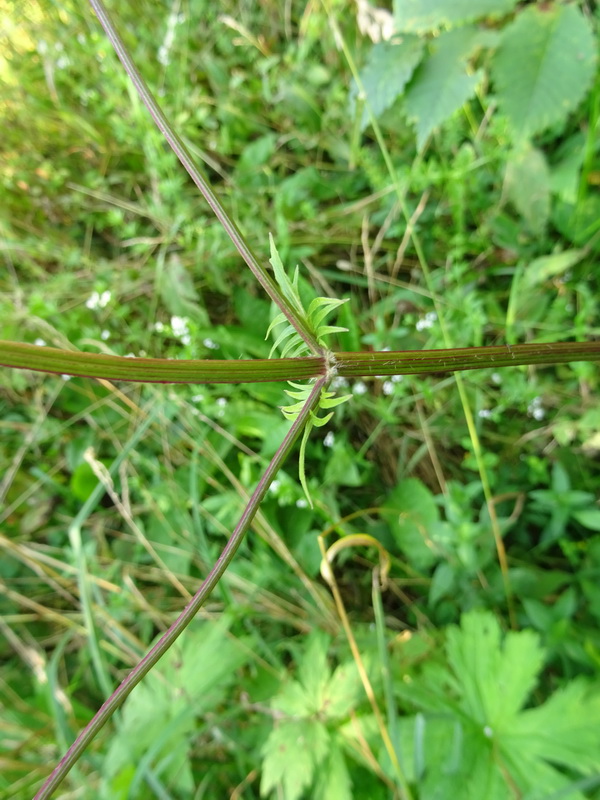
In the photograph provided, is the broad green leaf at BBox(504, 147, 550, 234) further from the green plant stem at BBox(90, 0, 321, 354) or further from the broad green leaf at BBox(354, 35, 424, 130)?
the green plant stem at BBox(90, 0, 321, 354)

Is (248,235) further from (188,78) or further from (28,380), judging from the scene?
(28,380)

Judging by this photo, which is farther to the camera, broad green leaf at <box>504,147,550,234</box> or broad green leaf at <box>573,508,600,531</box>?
broad green leaf at <box>504,147,550,234</box>

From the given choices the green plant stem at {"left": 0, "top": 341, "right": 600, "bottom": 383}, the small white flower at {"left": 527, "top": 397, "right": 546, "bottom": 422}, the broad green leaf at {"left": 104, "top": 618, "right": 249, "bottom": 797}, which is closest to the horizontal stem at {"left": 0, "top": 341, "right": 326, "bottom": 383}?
the green plant stem at {"left": 0, "top": 341, "right": 600, "bottom": 383}

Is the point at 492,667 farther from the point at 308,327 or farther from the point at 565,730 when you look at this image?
the point at 308,327

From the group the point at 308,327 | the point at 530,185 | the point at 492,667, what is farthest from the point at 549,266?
the point at 308,327

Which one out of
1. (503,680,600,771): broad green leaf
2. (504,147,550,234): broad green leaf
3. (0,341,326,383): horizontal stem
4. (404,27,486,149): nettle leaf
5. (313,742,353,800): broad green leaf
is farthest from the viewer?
(504,147,550,234): broad green leaf

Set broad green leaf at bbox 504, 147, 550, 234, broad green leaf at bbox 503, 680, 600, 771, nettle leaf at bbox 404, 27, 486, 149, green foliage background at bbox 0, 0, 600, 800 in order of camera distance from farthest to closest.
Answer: broad green leaf at bbox 504, 147, 550, 234
nettle leaf at bbox 404, 27, 486, 149
green foliage background at bbox 0, 0, 600, 800
broad green leaf at bbox 503, 680, 600, 771

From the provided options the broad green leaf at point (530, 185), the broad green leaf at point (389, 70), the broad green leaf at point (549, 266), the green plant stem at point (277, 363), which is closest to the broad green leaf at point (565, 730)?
the green plant stem at point (277, 363)

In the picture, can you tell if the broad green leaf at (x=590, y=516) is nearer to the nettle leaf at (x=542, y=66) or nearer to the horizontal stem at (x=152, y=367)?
the nettle leaf at (x=542, y=66)

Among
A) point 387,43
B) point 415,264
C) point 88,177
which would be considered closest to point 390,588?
point 415,264
